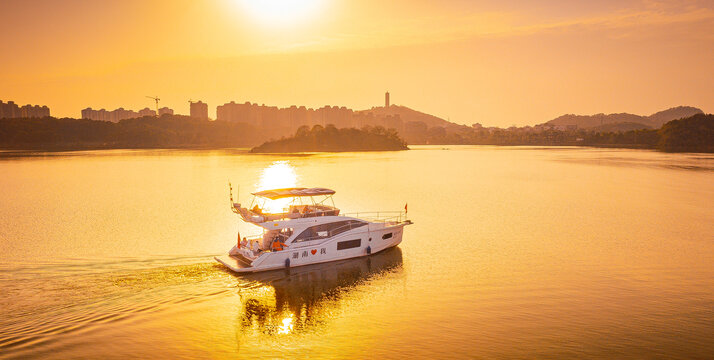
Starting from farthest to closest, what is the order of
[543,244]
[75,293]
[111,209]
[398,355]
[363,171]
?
[363,171], [111,209], [543,244], [75,293], [398,355]

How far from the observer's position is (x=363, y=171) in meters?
109

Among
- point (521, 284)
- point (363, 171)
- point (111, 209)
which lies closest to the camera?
point (521, 284)

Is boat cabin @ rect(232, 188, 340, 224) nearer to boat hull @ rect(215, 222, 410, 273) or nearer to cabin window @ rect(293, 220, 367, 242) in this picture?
cabin window @ rect(293, 220, 367, 242)

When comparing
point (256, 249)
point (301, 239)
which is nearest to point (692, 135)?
point (301, 239)

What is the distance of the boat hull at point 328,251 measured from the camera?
92.7 ft

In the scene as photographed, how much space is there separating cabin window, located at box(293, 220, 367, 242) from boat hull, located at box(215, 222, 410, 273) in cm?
53

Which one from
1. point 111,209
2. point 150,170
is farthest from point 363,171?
point 111,209

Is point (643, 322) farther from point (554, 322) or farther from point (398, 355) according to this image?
point (398, 355)

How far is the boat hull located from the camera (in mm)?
28250

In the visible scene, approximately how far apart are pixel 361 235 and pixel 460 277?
721 centimetres

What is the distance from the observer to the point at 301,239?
98.4 ft

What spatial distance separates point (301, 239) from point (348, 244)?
3274 mm

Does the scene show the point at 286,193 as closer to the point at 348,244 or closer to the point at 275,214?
the point at 275,214

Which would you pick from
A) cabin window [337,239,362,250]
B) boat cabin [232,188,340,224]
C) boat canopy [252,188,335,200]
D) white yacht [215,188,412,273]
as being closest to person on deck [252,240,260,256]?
white yacht [215,188,412,273]
